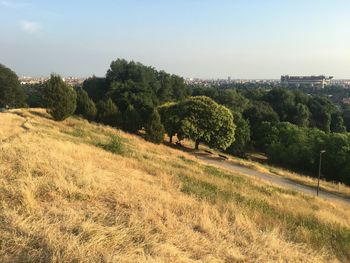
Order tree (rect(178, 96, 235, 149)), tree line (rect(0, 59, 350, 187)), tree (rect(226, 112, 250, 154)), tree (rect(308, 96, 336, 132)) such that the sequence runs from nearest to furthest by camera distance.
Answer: tree line (rect(0, 59, 350, 187)) < tree (rect(178, 96, 235, 149)) < tree (rect(226, 112, 250, 154)) < tree (rect(308, 96, 336, 132))

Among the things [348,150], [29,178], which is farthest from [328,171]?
[29,178]

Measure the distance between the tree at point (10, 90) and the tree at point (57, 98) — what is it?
3466 cm

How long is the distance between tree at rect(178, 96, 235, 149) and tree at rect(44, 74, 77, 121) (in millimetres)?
15778

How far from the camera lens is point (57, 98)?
3669 cm

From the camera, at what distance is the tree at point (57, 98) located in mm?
36406

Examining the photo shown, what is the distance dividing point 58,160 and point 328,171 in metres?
44.1

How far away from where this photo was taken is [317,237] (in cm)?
898

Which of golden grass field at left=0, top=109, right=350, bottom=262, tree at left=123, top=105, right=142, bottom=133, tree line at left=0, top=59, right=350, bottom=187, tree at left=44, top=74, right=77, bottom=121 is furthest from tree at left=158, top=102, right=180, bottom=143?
golden grass field at left=0, top=109, right=350, bottom=262

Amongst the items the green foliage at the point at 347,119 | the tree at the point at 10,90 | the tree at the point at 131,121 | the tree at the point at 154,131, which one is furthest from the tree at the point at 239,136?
the green foliage at the point at 347,119

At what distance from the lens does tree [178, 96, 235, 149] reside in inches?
1916

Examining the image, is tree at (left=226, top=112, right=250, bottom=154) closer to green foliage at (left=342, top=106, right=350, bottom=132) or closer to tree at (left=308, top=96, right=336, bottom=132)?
tree at (left=308, top=96, right=336, bottom=132)

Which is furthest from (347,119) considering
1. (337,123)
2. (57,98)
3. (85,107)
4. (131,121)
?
(57,98)

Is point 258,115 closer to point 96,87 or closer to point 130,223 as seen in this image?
point 96,87

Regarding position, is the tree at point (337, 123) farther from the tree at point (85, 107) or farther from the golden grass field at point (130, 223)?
the golden grass field at point (130, 223)
